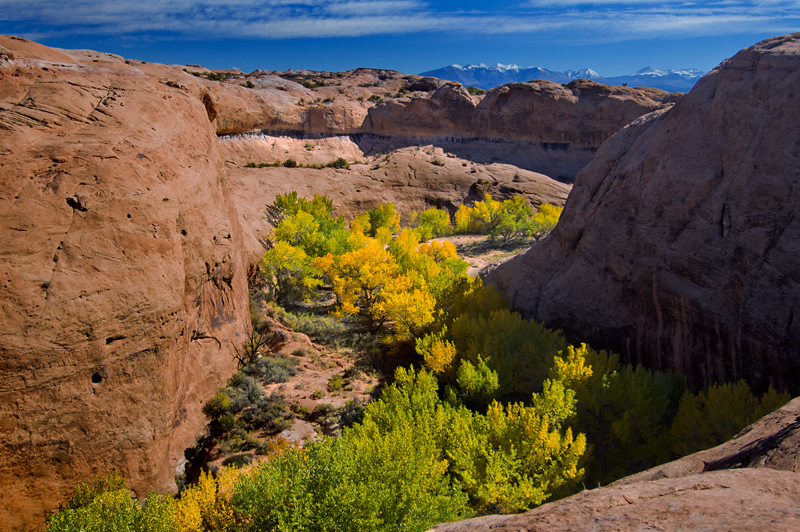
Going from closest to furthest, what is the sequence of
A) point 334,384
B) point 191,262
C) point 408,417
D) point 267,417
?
point 408,417
point 191,262
point 267,417
point 334,384

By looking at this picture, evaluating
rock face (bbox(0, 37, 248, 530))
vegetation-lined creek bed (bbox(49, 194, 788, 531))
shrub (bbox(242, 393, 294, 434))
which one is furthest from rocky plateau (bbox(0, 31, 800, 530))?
shrub (bbox(242, 393, 294, 434))

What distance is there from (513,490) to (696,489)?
3607 millimetres

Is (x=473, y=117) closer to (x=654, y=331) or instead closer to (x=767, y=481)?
(x=654, y=331)

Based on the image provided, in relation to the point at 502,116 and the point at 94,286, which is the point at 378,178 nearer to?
the point at 502,116

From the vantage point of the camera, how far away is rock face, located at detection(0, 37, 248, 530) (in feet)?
25.0

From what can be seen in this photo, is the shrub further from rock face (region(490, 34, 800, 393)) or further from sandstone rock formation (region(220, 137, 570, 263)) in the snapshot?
sandstone rock formation (region(220, 137, 570, 263))

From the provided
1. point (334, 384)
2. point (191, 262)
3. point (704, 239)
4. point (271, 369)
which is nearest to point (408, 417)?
point (334, 384)

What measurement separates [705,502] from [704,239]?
832 centimetres

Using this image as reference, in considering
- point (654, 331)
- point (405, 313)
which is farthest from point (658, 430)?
point (405, 313)

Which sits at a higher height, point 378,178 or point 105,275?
point 378,178

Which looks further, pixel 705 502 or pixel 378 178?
pixel 378 178

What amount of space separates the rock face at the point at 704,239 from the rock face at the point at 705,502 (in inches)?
185

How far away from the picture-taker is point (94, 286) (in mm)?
8352

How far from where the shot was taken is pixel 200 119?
14.2 meters
